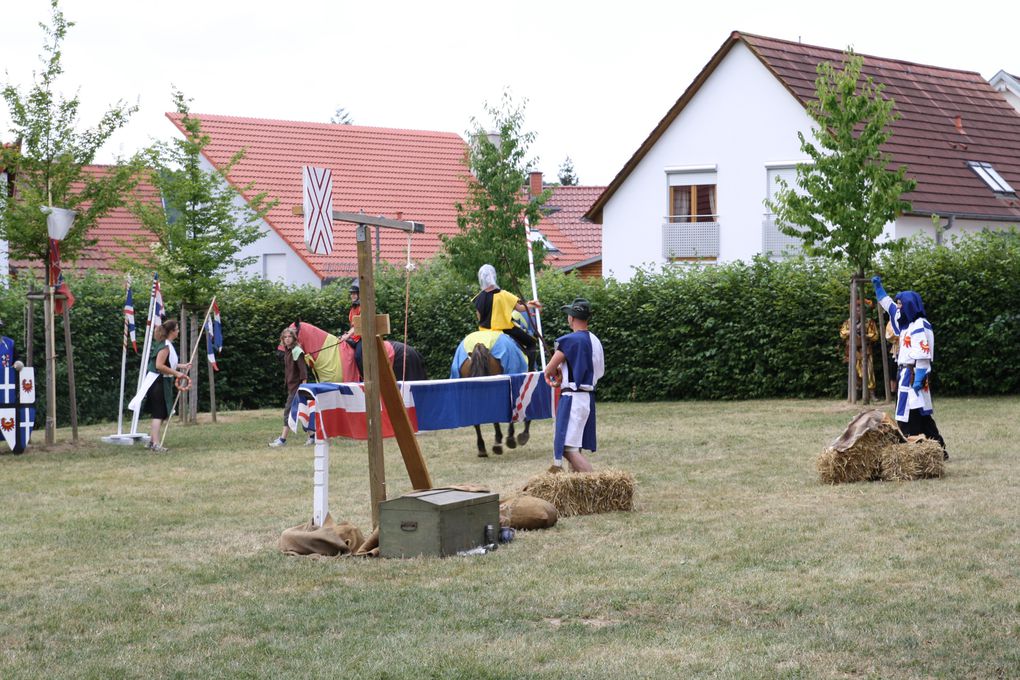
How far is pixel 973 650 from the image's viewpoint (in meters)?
6.35

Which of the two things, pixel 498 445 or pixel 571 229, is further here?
pixel 571 229

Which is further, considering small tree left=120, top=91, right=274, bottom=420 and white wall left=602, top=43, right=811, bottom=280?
white wall left=602, top=43, right=811, bottom=280

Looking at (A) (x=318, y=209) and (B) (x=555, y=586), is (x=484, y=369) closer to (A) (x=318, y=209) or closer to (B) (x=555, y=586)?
(A) (x=318, y=209)

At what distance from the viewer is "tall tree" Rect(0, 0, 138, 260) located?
1867 centimetres

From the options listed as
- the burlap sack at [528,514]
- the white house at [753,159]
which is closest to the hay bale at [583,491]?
the burlap sack at [528,514]

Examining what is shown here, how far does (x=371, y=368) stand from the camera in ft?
31.6

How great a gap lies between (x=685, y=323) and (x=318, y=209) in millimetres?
16342

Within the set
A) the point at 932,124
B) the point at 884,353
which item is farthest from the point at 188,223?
the point at 932,124

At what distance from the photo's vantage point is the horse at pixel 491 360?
53.6 ft

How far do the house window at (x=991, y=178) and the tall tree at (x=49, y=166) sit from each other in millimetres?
21775

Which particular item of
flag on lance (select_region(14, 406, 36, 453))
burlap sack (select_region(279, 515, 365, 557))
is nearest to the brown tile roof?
flag on lance (select_region(14, 406, 36, 453))

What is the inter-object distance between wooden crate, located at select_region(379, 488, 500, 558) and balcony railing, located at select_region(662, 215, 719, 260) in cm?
2520

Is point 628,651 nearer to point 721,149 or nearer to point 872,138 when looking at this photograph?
point 872,138

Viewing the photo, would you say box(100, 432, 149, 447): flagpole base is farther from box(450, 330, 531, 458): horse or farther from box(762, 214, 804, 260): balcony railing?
box(762, 214, 804, 260): balcony railing
